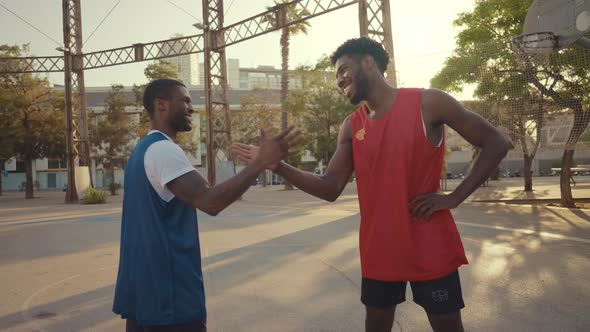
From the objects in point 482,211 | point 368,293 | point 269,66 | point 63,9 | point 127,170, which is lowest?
point 482,211

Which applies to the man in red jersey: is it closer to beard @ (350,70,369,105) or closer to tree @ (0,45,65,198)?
beard @ (350,70,369,105)

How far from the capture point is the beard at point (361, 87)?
2775 mm

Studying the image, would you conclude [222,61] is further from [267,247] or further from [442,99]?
[442,99]

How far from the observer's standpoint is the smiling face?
9.11 ft

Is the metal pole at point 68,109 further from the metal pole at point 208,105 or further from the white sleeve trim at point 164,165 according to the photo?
the white sleeve trim at point 164,165

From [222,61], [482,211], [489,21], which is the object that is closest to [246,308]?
[482,211]

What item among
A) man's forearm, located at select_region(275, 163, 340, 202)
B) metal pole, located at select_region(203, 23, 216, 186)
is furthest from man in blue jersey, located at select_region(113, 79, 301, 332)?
metal pole, located at select_region(203, 23, 216, 186)

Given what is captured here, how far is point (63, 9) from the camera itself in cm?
2502

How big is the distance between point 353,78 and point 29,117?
35.0 meters

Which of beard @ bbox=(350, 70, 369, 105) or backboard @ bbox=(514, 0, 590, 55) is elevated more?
backboard @ bbox=(514, 0, 590, 55)

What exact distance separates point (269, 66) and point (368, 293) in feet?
460

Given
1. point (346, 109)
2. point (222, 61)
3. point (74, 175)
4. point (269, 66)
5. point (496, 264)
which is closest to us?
point (496, 264)

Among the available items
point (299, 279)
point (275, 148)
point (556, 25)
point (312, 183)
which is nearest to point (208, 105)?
point (556, 25)

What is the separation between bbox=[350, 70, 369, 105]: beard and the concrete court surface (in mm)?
2251
